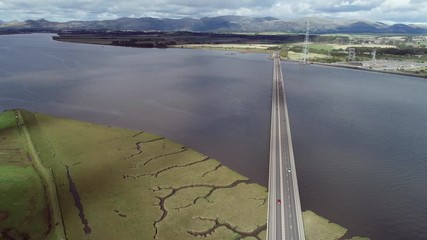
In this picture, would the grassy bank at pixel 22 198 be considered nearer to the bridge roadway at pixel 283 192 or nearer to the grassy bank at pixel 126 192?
the grassy bank at pixel 126 192

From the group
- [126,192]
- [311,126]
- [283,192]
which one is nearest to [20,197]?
[126,192]

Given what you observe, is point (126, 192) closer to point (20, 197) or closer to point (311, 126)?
point (20, 197)

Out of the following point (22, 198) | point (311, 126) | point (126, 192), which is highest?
point (311, 126)

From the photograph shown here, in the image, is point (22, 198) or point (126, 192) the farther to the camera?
point (126, 192)

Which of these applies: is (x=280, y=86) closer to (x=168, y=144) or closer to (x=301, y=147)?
(x=301, y=147)

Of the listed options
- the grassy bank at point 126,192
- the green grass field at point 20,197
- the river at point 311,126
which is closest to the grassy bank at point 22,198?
the green grass field at point 20,197

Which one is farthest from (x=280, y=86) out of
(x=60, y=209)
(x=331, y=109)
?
(x=60, y=209)
